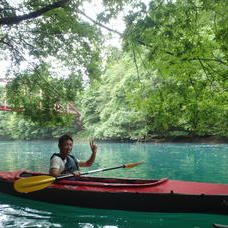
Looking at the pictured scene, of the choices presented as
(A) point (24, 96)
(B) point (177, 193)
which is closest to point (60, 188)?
(B) point (177, 193)

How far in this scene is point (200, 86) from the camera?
5.04 metres

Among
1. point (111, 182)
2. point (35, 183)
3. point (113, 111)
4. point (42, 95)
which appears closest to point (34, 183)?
point (35, 183)

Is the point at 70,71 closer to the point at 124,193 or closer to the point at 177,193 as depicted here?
the point at 124,193

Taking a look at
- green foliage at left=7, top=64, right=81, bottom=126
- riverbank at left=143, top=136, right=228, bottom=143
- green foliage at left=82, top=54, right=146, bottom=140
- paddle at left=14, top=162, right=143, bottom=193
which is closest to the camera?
paddle at left=14, top=162, right=143, bottom=193

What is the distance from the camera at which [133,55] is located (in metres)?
5.77

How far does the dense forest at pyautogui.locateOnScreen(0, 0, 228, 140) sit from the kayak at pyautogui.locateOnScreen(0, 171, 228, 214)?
1.58m

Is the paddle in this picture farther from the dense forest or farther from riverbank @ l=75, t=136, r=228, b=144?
riverbank @ l=75, t=136, r=228, b=144

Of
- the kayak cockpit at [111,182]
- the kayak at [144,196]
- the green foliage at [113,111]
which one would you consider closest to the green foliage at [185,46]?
the kayak cockpit at [111,182]

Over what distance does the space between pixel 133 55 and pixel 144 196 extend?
2952 mm

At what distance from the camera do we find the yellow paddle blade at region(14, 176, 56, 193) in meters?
4.50

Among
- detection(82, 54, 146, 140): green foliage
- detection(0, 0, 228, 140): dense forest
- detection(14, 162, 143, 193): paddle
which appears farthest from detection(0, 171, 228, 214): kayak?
detection(82, 54, 146, 140): green foliage

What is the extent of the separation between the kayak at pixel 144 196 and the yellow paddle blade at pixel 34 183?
44 centimetres

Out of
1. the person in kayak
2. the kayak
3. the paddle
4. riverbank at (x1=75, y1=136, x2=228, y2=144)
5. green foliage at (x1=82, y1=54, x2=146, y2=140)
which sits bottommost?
the kayak

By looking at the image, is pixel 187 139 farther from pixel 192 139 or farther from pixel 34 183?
pixel 34 183
